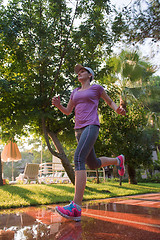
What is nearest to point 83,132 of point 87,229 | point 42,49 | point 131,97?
point 87,229

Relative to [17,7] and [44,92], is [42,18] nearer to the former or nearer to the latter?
[17,7]

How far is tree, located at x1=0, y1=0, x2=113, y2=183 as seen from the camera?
306 inches

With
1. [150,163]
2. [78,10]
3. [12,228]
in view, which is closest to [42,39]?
[78,10]

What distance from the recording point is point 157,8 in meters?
7.31

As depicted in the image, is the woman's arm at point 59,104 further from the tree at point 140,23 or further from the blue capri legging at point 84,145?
the tree at point 140,23

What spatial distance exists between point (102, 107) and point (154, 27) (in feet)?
12.2

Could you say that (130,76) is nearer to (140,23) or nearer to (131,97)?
(131,97)

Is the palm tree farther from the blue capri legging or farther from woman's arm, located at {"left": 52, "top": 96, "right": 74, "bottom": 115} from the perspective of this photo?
the blue capri legging

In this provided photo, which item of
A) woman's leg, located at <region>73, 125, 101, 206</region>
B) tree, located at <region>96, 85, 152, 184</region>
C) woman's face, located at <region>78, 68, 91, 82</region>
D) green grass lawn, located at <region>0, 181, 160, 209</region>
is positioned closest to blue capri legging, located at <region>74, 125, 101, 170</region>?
woman's leg, located at <region>73, 125, 101, 206</region>

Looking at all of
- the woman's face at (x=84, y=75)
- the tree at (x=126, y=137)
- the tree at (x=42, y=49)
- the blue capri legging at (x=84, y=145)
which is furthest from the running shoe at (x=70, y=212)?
Answer: the tree at (x=126, y=137)

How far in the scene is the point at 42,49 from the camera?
747cm

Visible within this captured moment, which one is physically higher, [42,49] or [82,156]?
[42,49]

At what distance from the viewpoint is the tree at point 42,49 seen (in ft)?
25.5

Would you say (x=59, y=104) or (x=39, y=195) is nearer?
(x=59, y=104)
